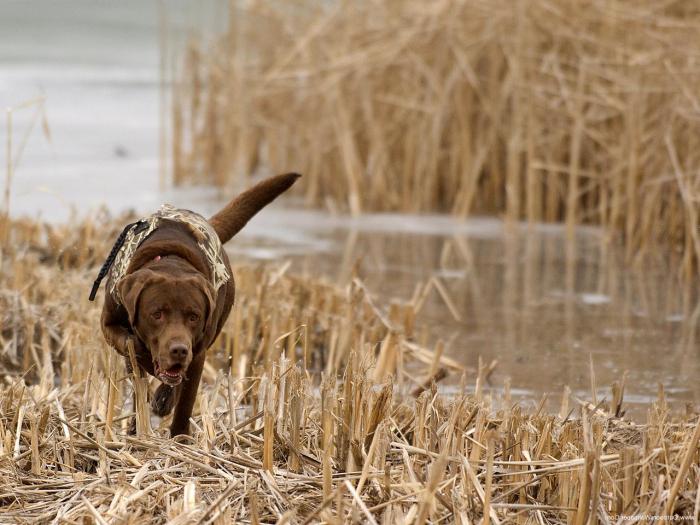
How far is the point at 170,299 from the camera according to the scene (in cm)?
369

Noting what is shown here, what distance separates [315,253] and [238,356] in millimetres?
4388

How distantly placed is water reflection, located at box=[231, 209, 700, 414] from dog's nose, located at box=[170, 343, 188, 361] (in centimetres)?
230

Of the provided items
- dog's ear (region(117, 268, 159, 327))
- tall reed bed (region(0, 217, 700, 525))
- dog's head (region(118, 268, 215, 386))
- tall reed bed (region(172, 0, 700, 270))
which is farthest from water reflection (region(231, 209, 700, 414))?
dog's ear (region(117, 268, 159, 327))

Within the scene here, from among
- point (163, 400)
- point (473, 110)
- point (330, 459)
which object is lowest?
point (163, 400)

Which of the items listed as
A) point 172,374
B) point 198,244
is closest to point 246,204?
point 198,244

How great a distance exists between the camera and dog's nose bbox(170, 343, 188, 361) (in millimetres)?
3596

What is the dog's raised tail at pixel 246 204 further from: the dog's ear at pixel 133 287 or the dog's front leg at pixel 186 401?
the dog's ear at pixel 133 287

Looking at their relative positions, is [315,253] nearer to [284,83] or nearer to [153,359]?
[284,83]

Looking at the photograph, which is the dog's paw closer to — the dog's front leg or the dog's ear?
the dog's front leg

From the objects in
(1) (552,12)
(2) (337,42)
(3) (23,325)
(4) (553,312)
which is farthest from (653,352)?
(2) (337,42)

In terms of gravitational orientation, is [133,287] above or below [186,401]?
above

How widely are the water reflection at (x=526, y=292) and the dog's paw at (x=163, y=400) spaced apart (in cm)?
190

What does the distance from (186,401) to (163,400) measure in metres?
0.16

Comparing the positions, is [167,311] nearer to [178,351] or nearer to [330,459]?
[178,351]
